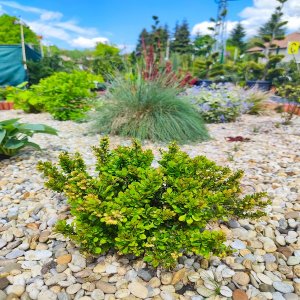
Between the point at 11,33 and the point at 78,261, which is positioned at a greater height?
the point at 11,33

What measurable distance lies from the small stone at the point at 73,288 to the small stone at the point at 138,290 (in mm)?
211

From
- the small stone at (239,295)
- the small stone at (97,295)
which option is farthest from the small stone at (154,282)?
the small stone at (239,295)

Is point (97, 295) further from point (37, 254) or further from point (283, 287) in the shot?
point (283, 287)

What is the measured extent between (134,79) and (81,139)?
1.18m

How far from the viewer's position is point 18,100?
5.28 meters

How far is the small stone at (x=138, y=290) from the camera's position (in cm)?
115

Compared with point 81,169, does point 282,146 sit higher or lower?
lower

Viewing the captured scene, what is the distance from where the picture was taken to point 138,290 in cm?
117

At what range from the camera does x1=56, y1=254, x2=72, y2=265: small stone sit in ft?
4.29

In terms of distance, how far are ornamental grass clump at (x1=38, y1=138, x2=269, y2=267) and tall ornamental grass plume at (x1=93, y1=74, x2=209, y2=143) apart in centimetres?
196

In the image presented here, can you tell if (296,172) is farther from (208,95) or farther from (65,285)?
(208,95)

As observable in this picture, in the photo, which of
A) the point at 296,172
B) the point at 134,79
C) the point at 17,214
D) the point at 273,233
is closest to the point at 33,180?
the point at 17,214

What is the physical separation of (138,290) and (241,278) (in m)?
0.45

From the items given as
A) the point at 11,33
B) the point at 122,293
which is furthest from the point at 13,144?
the point at 11,33
